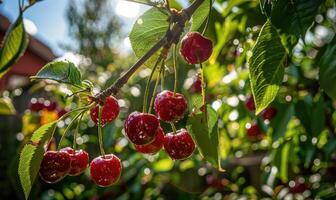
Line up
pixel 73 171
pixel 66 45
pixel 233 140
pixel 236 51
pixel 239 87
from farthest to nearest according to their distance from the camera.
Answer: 1. pixel 66 45
2. pixel 233 140
3. pixel 239 87
4. pixel 236 51
5. pixel 73 171

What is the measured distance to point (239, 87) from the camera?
6.13 ft

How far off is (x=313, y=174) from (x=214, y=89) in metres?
0.90

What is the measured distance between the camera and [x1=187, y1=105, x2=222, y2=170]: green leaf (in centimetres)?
87

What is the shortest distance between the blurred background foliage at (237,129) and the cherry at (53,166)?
0.13 meters

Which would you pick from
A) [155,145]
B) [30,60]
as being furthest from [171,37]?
[30,60]

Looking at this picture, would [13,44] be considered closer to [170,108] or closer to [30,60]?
[170,108]

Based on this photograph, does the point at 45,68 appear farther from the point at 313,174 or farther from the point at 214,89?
the point at 313,174

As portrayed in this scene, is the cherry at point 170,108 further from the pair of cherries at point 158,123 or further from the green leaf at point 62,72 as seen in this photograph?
the green leaf at point 62,72

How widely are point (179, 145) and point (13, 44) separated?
1.33ft

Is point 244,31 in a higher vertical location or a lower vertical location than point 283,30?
lower

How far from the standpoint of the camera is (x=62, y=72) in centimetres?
86

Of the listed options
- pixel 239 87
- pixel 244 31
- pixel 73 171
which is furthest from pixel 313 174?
pixel 73 171

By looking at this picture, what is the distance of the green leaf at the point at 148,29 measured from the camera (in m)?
0.89

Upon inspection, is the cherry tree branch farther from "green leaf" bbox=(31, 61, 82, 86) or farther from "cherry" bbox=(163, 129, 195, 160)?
"cherry" bbox=(163, 129, 195, 160)
